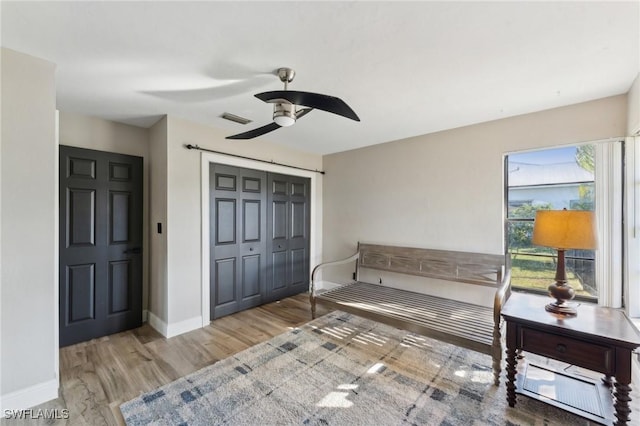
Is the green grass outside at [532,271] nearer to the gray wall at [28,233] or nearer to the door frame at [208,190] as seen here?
the door frame at [208,190]

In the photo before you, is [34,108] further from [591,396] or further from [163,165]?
[591,396]

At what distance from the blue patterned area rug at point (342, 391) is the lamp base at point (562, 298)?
629mm

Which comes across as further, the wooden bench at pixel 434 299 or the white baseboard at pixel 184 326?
the white baseboard at pixel 184 326

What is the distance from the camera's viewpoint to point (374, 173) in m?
3.96

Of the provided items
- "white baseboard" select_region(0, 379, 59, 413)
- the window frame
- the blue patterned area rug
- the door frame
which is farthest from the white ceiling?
the blue patterned area rug

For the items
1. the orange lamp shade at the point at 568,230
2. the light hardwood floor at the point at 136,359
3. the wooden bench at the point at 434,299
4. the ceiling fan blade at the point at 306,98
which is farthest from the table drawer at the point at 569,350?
the light hardwood floor at the point at 136,359

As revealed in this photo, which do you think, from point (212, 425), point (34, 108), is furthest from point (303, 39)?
point (212, 425)

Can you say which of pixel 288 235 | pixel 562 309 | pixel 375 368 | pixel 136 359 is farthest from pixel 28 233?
pixel 562 309

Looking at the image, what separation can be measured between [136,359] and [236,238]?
1.57 meters

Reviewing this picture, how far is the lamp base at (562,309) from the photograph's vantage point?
1.76m

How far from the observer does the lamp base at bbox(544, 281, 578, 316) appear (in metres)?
1.76

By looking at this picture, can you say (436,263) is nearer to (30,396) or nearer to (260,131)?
(260,131)

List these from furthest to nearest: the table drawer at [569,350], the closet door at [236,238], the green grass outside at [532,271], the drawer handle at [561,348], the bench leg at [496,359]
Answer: the closet door at [236,238] → the green grass outside at [532,271] → the bench leg at [496,359] → the drawer handle at [561,348] → the table drawer at [569,350]

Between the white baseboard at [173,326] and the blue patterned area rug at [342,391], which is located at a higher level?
the white baseboard at [173,326]
